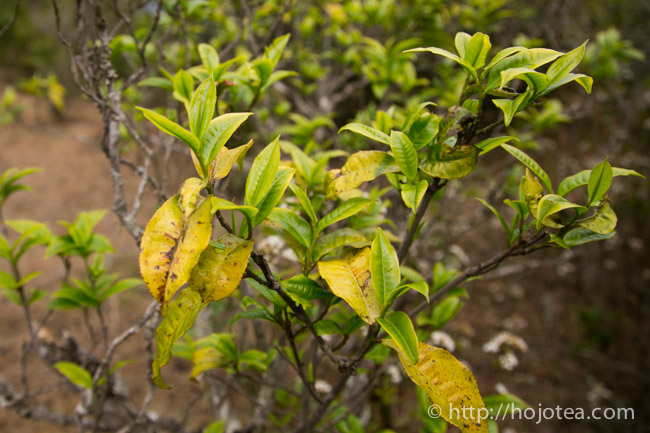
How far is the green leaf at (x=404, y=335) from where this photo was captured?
70cm

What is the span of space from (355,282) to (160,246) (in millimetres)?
362

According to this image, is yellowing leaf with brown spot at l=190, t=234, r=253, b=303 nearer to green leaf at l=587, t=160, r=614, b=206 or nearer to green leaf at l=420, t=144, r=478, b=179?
green leaf at l=420, t=144, r=478, b=179

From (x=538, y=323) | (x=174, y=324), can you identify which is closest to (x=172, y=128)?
(x=174, y=324)

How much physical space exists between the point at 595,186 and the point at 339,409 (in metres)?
1.09

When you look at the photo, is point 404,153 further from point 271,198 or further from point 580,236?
point 580,236

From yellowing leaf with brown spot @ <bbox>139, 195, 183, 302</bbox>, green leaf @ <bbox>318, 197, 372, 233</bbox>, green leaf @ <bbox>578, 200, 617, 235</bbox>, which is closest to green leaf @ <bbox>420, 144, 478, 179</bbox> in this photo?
green leaf @ <bbox>318, 197, 372, 233</bbox>

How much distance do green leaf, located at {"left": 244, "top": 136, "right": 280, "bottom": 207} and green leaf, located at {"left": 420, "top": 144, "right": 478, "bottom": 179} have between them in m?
0.32

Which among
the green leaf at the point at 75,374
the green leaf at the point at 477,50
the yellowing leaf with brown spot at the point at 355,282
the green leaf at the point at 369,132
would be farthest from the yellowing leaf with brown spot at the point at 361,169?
the green leaf at the point at 75,374

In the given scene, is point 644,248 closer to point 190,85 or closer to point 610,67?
point 610,67

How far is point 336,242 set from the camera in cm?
86

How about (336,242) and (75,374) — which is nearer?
(336,242)

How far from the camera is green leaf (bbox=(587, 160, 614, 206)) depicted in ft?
2.65

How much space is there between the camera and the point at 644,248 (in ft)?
14.4

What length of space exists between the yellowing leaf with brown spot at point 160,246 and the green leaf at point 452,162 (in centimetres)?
50
